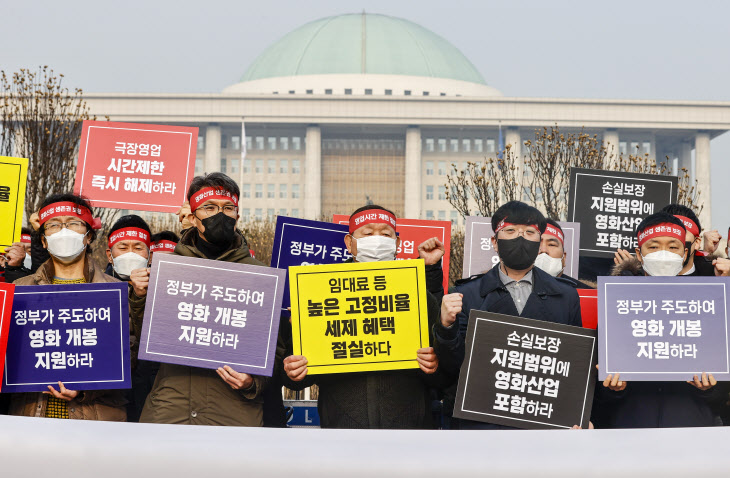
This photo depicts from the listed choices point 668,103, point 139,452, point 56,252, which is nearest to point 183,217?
point 56,252

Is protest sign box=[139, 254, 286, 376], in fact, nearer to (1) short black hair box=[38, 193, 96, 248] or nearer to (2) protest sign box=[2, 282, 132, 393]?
(2) protest sign box=[2, 282, 132, 393]

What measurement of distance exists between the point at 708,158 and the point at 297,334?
10303 cm

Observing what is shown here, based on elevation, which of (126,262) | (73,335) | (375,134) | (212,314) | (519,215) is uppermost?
(375,134)

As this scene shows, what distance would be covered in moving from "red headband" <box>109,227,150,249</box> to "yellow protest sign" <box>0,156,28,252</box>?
551 mm

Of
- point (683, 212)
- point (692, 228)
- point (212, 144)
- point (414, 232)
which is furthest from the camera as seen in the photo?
point (212, 144)

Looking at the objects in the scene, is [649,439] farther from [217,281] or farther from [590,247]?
[590,247]

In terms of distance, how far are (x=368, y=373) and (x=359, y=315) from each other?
0.28 meters

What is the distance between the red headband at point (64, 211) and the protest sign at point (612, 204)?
4.03 m

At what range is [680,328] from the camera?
3.91 meters

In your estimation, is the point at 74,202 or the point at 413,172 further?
the point at 413,172

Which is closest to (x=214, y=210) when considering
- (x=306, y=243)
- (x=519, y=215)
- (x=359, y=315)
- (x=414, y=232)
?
(x=359, y=315)

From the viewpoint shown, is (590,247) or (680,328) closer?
(680,328)

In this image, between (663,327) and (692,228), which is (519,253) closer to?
(663,327)

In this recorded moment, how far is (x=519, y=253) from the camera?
414cm
